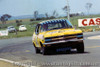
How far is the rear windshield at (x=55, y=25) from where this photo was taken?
14.4 m

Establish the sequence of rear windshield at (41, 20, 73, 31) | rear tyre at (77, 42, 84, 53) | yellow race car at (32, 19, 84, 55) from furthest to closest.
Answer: rear windshield at (41, 20, 73, 31)
rear tyre at (77, 42, 84, 53)
yellow race car at (32, 19, 84, 55)

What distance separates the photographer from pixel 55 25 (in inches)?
571

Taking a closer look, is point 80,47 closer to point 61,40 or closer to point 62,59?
point 61,40

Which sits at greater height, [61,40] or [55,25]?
[55,25]

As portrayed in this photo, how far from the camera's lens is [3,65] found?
1056 cm

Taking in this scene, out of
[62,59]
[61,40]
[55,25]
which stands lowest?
[62,59]

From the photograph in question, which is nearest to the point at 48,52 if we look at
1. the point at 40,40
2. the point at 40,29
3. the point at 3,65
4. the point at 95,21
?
the point at 40,40

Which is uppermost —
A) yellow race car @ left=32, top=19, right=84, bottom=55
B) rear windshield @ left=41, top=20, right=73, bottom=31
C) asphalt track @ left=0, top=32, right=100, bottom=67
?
rear windshield @ left=41, top=20, right=73, bottom=31

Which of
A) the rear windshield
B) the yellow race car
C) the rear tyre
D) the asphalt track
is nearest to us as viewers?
the asphalt track

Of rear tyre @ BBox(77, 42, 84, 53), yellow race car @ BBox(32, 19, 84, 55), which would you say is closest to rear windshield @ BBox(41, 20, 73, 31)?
yellow race car @ BBox(32, 19, 84, 55)

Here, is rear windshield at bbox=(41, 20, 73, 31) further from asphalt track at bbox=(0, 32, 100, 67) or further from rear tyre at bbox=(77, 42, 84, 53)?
rear tyre at bbox=(77, 42, 84, 53)

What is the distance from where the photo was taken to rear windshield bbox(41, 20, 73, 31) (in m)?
14.4

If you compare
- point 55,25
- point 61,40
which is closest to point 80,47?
point 61,40

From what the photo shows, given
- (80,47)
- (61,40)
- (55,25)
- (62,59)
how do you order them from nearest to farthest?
(62,59) → (61,40) → (80,47) → (55,25)
